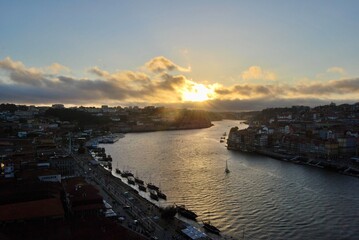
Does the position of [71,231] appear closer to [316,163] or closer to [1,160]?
[1,160]

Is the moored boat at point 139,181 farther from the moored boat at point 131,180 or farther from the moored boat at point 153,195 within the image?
the moored boat at point 153,195

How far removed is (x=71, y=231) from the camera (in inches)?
303

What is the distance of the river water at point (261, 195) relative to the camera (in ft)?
35.7

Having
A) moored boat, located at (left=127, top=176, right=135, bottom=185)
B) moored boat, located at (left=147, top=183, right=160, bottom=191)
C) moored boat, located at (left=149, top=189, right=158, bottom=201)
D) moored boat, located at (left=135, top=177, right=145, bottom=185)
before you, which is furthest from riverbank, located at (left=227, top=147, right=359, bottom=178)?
moored boat, located at (left=127, top=176, right=135, bottom=185)

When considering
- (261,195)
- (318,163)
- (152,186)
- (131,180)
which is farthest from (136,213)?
(318,163)

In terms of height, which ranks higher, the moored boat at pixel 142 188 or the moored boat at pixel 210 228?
→ the moored boat at pixel 142 188

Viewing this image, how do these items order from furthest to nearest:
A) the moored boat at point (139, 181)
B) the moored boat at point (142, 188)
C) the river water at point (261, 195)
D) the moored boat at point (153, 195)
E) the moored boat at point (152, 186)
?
the moored boat at point (139, 181), the moored boat at point (142, 188), the moored boat at point (152, 186), the moored boat at point (153, 195), the river water at point (261, 195)

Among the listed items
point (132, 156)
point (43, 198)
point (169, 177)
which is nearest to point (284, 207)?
point (169, 177)

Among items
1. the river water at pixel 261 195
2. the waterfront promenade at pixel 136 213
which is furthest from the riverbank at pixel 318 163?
the waterfront promenade at pixel 136 213

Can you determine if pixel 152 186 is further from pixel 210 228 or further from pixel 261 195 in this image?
pixel 210 228

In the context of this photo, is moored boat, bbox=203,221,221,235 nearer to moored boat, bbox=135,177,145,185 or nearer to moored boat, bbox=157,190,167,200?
moored boat, bbox=157,190,167,200

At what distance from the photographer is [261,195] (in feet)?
47.2

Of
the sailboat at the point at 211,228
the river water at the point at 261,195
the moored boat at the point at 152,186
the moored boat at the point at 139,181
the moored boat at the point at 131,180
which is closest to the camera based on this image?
the sailboat at the point at 211,228

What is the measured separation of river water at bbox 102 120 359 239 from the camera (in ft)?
35.7
